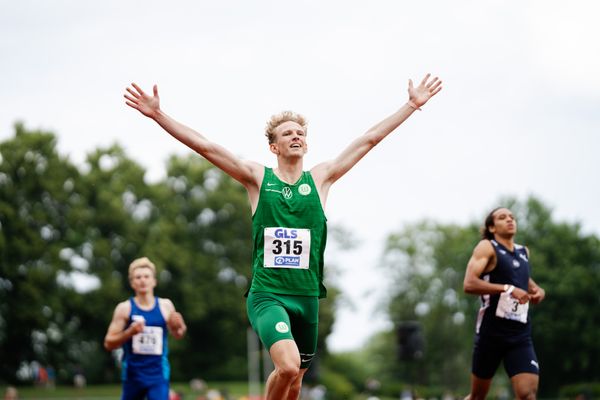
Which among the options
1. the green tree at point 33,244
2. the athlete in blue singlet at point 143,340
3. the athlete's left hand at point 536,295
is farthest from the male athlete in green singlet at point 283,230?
the green tree at point 33,244

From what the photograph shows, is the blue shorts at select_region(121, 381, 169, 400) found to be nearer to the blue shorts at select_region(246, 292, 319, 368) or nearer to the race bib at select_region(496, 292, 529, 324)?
the blue shorts at select_region(246, 292, 319, 368)

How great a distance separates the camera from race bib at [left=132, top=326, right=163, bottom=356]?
35.0ft

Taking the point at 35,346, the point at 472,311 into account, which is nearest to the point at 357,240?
the point at 472,311

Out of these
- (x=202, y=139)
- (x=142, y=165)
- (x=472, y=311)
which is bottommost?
(x=472, y=311)

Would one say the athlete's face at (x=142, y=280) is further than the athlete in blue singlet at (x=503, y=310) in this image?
Yes

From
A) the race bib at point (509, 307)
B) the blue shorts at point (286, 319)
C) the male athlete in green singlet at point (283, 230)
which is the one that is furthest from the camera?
the race bib at point (509, 307)

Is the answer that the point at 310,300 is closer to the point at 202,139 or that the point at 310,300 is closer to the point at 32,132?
the point at 202,139

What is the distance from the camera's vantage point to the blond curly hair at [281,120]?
8219mm

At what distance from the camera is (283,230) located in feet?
25.2

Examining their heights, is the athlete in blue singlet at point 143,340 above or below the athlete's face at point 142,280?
below

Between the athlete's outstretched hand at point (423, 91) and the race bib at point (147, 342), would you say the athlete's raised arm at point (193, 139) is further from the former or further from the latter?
the race bib at point (147, 342)

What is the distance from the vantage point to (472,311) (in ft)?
197

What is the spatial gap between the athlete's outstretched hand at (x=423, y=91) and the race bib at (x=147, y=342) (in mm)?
4246

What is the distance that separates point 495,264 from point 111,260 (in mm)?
46530
